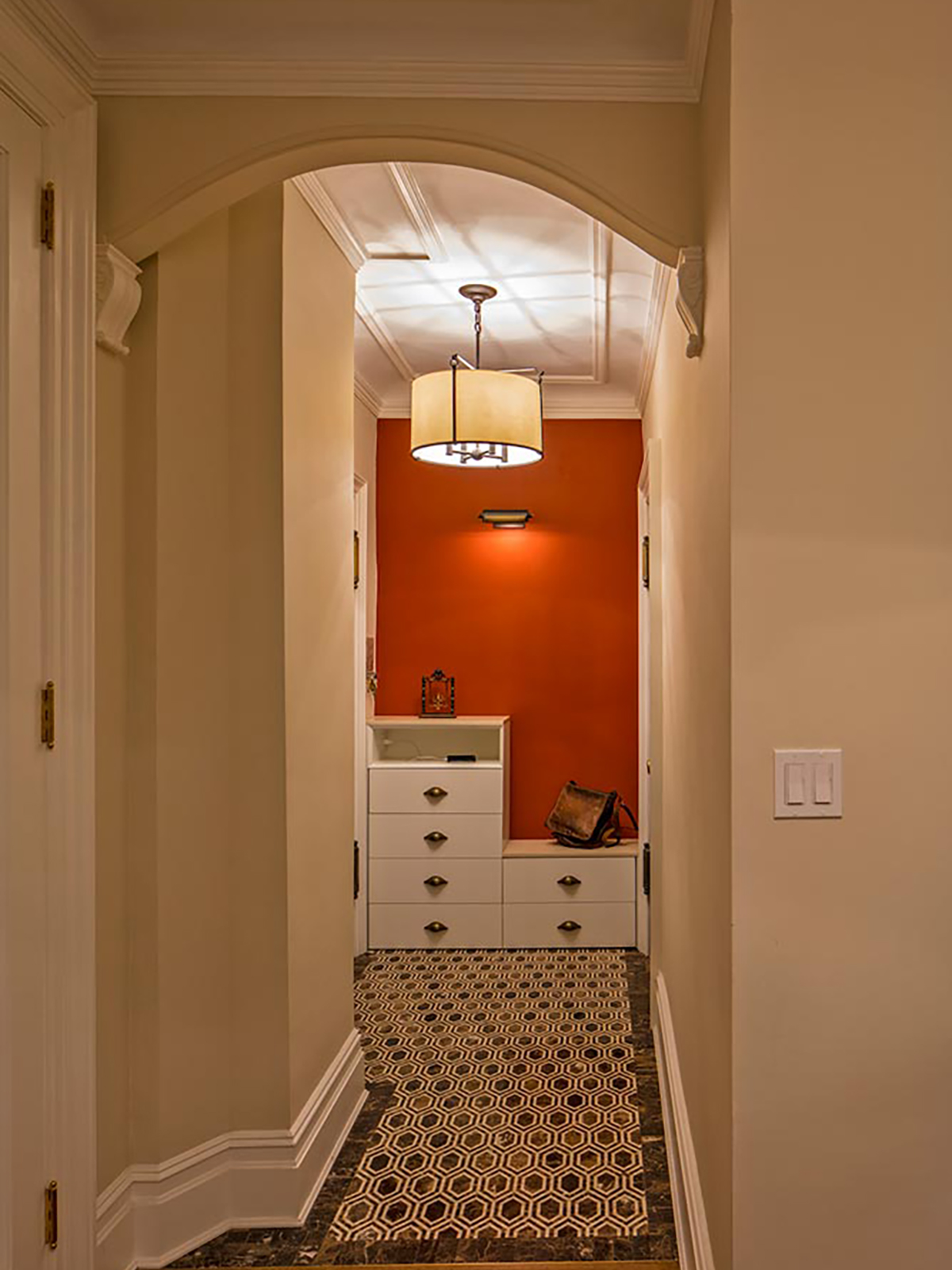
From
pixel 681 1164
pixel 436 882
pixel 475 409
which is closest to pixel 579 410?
pixel 475 409

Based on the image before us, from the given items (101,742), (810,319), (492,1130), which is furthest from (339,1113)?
(810,319)

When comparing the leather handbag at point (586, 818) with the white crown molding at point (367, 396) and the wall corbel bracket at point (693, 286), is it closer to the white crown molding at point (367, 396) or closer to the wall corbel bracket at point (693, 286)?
the white crown molding at point (367, 396)

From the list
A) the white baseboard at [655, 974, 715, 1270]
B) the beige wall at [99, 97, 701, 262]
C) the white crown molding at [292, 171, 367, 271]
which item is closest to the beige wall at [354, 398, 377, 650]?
the white crown molding at [292, 171, 367, 271]

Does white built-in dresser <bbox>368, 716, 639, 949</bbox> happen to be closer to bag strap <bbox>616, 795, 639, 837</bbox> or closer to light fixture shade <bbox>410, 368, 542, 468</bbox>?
bag strap <bbox>616, 795, 639, 837</bbox>

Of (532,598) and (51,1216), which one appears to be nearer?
(51,1216)

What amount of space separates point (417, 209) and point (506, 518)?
2367mm

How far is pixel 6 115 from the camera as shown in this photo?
5.89ft

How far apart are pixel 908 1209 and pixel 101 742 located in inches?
68.7

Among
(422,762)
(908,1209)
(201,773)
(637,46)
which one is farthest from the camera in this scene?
(422,762)

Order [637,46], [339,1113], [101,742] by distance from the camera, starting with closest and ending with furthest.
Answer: [637,46] < [101,742] < [339,1113]

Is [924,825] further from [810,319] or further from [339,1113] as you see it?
[339,1113]

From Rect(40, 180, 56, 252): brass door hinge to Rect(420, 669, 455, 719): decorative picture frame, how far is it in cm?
356

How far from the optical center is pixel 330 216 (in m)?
2.93

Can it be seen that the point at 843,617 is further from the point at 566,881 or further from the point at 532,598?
the point at 532,598
